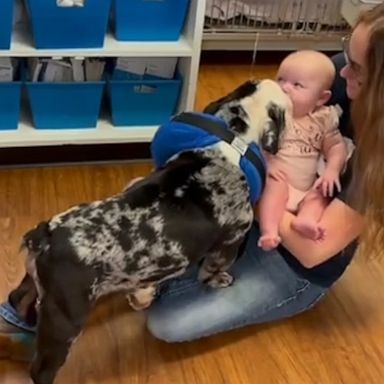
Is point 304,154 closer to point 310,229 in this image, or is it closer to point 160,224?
point 310,229

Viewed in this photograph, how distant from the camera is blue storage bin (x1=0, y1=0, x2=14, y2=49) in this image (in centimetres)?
209

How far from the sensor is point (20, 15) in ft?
7.40

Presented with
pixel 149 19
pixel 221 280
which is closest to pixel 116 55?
pixel 149 19

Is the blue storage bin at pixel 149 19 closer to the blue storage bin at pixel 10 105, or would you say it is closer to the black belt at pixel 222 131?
the blue storage bin at pixel 10 105

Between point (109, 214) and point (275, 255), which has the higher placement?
point (109, 214)

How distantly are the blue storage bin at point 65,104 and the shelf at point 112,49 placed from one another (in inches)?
4.0

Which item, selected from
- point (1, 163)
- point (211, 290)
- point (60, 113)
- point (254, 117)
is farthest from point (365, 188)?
point (1, 163)

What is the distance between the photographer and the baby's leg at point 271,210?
5.77 ft

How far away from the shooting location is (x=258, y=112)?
1676mm

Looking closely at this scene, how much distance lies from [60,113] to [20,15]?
0.30 meters

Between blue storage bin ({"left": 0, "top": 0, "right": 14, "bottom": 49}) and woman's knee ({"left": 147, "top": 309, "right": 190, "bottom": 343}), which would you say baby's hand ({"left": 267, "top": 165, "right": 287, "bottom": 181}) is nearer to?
woman's knee ({"left": 147, "top": 309, "right": 190, "bottom": 343})

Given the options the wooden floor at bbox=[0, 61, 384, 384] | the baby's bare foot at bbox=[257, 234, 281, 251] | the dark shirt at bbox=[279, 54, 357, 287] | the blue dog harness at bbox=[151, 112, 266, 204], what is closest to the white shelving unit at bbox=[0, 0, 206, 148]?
the wooden floor at bbox=[0, 61, 384, 384]

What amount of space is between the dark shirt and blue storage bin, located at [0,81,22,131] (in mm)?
892

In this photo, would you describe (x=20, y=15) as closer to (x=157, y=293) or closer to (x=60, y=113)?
(x=60, y=113)
